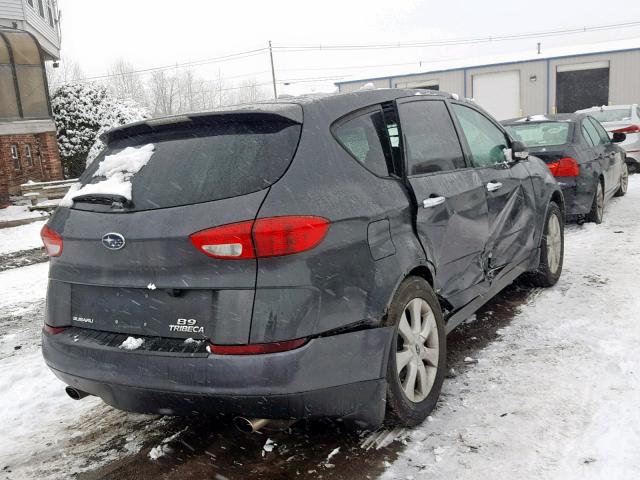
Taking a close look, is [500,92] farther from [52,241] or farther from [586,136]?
[52,241]

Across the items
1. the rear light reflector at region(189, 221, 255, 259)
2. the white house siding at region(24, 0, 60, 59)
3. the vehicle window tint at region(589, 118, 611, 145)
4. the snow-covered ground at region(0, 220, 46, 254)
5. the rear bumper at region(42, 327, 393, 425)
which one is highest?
the white house siding at region(24, 0, 60, 59)

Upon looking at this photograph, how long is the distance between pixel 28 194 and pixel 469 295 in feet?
48.0

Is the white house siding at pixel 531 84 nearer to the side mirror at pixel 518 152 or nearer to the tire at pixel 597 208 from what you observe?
the tire at pixel 597 208

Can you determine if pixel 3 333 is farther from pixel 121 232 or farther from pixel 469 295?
pixel 469 295

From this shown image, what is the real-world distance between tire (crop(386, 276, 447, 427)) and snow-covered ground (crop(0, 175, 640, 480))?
15 cm

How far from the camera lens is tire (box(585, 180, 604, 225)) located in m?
8.05

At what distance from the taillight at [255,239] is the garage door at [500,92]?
30296 millimetres

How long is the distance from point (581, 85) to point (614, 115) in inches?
711

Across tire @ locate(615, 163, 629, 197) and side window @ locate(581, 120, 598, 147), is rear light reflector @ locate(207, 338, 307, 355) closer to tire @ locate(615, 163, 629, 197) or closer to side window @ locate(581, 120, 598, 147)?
side window @ locate(581, 120, 598, 147)

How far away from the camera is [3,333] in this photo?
532 cm

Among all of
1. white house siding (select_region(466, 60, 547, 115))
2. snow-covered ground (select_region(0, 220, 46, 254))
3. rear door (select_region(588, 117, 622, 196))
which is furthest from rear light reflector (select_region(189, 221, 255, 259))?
white house siding (select_region(466, 60, 547, 115))

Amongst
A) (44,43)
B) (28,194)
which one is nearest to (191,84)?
(44,43)

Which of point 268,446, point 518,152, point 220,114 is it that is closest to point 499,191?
point 518,152

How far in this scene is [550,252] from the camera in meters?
5.30
